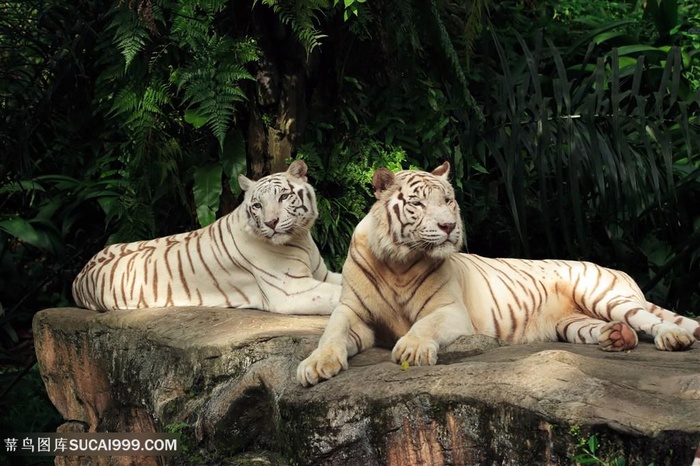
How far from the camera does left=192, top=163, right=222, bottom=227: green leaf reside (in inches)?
232

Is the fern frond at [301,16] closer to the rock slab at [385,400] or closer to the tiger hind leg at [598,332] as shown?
the rock slab at [385,400]

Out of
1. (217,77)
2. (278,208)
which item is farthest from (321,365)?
(217,77)

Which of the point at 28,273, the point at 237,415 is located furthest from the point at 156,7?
the point at 28,273

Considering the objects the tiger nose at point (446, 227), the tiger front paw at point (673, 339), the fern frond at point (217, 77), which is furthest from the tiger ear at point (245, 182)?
the tiger front paw at point (673, 339)

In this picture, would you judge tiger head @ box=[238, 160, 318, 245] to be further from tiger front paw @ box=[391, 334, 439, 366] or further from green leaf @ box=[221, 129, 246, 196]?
tiger front paw @ box=[391, 334, 439, 366]

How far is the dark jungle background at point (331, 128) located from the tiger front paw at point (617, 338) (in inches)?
79.8

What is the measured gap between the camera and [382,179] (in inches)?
161

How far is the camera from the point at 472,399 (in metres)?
2.92


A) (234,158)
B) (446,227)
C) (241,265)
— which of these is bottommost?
(241,265)

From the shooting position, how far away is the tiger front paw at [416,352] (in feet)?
11.0

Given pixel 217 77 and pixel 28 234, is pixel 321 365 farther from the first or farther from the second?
pixel 28 234

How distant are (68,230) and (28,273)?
0.51m

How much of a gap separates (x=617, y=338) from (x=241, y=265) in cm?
A: 236

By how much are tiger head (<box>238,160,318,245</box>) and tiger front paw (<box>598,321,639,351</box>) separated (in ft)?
6.37
